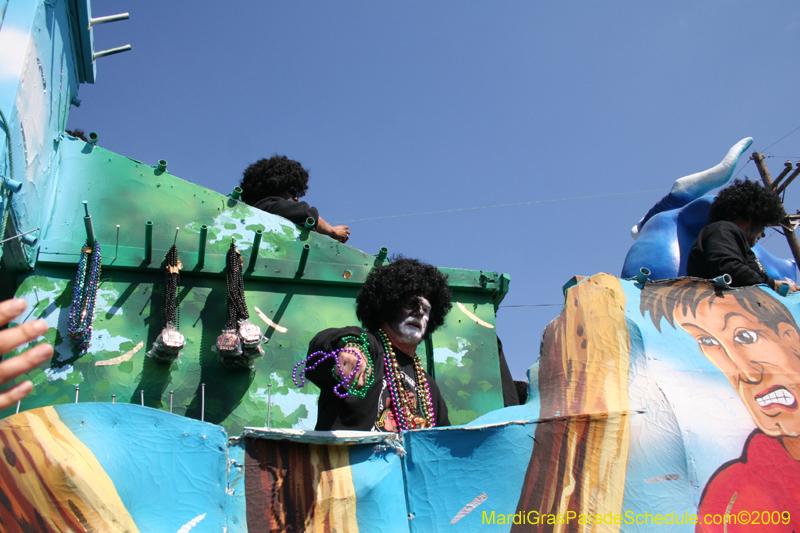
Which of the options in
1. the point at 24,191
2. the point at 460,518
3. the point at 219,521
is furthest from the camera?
the point at 24,191

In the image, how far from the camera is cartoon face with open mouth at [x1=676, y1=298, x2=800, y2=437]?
2.79 meters

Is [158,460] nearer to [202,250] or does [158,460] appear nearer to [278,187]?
[202,250]

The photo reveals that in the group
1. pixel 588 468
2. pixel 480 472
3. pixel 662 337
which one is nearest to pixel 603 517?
pixel 588 468

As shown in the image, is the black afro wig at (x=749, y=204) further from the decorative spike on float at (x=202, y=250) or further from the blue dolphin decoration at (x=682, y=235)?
the decorative spike on float at (x=202, y=250)

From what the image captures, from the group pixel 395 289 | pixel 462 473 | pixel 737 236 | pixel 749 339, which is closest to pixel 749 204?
pixel 737 236

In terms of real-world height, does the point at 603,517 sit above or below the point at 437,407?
below

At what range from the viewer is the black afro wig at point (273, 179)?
5902mm

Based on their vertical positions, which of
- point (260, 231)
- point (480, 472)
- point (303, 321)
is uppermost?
point (260, 231)

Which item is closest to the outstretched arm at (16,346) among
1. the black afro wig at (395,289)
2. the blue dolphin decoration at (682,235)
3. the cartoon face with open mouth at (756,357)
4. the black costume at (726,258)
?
the black afro wig at (395,289)

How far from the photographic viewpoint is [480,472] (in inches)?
99.0

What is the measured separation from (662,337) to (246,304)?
2.89m

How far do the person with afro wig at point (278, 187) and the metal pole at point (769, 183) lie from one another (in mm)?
9627

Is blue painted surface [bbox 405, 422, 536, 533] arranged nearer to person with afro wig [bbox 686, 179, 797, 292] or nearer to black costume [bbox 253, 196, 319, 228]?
person with afro wig [bbox 686, 179, 797, 292]

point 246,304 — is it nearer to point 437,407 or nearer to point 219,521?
point 437,407
